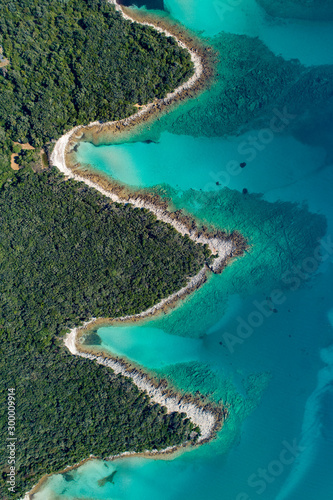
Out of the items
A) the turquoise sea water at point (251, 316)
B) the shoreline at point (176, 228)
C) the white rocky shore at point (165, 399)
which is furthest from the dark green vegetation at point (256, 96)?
the white rocky shore at point (165, 399)

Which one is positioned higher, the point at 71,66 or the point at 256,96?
the point at 256,96

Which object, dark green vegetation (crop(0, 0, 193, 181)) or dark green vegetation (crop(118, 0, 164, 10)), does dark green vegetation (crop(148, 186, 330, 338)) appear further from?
dark green vegetation (crop(118, 0, 164, 10))

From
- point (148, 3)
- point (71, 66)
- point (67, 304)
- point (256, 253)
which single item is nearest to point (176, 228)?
point (256, 253)

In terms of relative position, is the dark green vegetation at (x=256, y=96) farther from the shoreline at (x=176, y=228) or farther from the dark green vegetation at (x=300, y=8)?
the dark green vegetation at (x=300, y=8)

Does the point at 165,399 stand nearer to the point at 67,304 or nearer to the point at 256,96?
the point at 67,304

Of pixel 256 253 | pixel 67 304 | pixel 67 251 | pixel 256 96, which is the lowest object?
pixel 67 304
